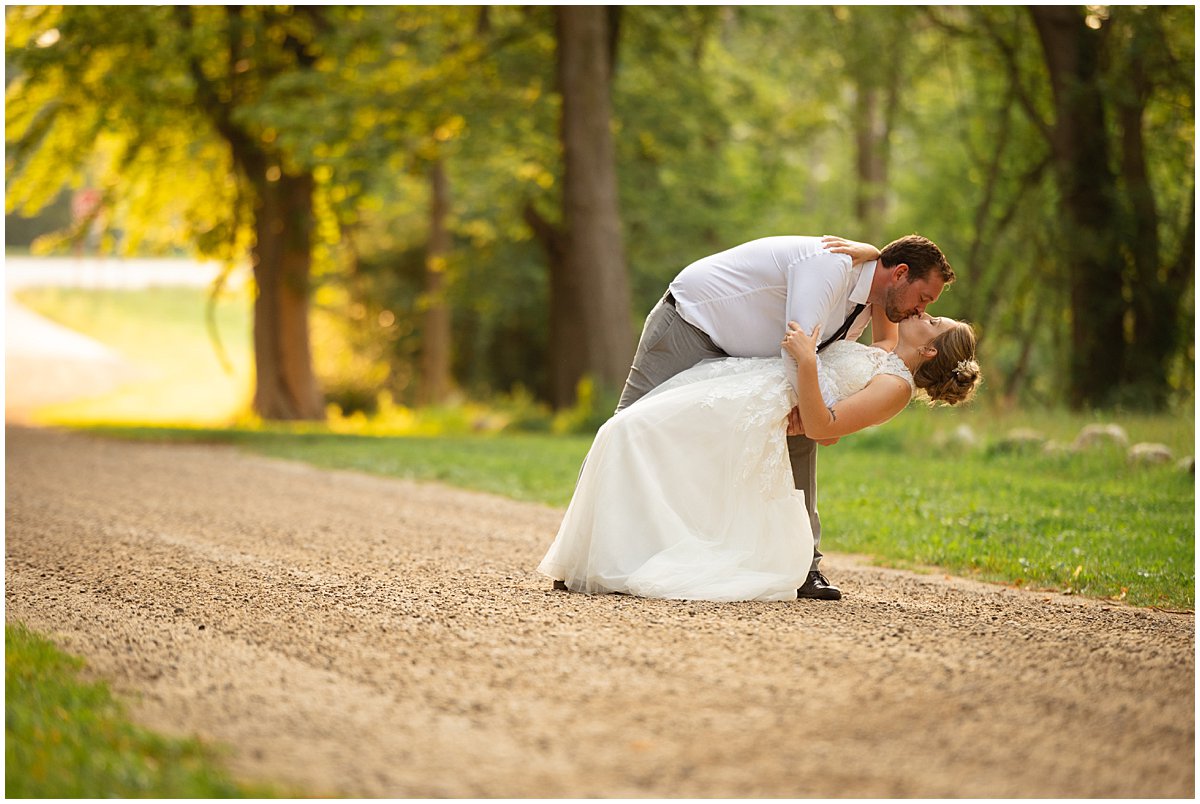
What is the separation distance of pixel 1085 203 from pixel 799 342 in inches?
525

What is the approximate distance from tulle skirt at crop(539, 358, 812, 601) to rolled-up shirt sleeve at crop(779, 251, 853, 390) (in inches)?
15.3

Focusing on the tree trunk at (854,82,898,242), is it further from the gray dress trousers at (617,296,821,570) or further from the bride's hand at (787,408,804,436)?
the bride's hand at (787,408,804,436)

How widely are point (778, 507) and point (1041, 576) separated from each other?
205cm

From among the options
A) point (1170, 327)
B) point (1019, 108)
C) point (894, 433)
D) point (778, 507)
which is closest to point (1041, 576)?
point (778, 507)

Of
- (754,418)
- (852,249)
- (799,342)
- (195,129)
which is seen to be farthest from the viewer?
(195,129)

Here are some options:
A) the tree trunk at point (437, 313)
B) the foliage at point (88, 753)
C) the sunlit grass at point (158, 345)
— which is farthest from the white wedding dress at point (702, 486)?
the sunlit grass at point (158, 345)

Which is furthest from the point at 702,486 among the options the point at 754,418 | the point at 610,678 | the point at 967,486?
the point at 967,486

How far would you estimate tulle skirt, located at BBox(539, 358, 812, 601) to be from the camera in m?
5.73

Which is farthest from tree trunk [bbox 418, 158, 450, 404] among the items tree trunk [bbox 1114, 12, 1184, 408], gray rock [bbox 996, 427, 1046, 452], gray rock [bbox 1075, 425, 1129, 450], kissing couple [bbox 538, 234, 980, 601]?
kissing couple [bbox 538, 234, 980, 601]

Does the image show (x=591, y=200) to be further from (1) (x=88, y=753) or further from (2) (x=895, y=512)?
(1) (x=88, y=753)

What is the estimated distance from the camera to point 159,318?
189 ft

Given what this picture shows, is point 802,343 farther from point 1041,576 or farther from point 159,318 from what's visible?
point 159,318

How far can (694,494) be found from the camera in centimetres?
582

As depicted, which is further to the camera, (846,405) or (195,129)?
(195,129)
